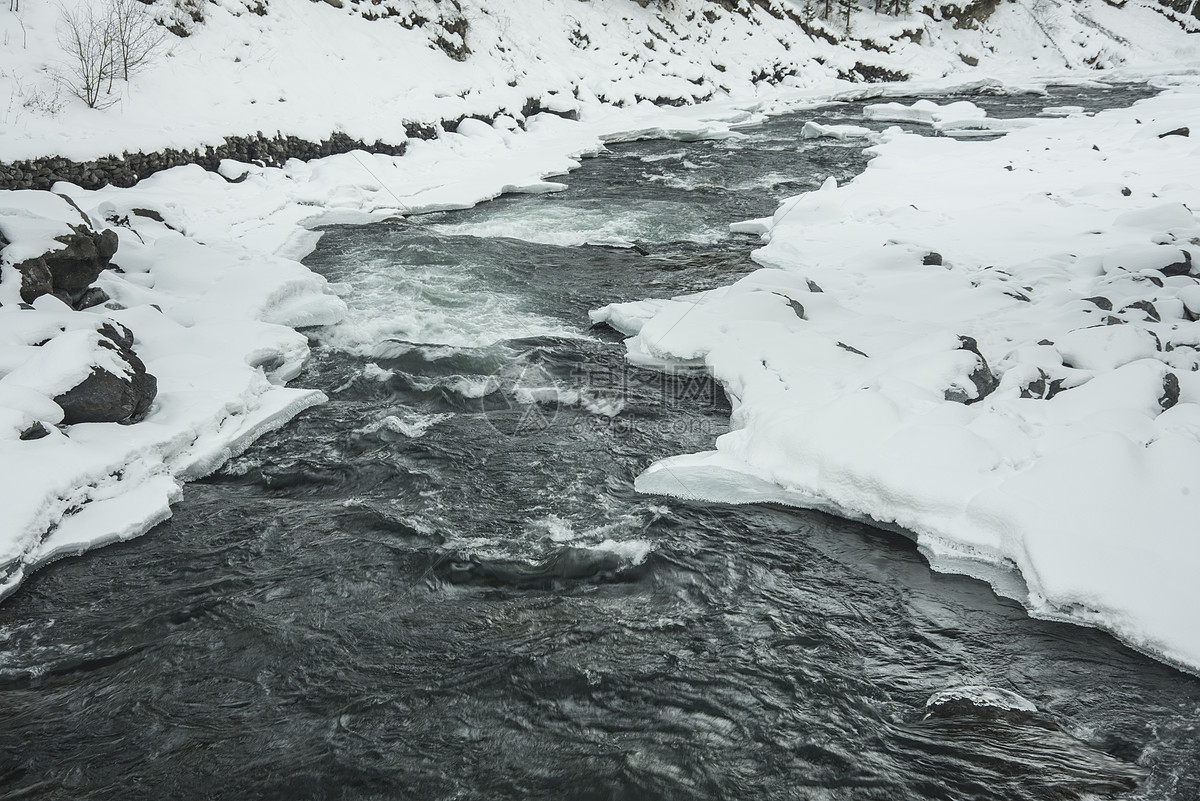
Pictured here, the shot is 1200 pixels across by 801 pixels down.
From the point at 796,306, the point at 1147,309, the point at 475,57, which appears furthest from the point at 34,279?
the point at 475,57

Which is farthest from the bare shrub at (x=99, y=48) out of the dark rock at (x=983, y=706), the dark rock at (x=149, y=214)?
the dark rock at (x=983, y=706)

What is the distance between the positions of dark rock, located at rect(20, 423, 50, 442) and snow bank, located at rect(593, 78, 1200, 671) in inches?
155

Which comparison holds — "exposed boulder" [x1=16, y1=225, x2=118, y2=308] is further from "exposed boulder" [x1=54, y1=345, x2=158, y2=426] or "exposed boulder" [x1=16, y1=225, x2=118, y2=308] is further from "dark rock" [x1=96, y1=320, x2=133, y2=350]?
"exposed boulder" [x1=54, y1=345, x2=158, y2=426]

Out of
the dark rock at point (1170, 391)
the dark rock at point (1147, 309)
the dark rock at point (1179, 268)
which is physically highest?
the dark rock at point (1179, 268)

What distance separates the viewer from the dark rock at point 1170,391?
488cm

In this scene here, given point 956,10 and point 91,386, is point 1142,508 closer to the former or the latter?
point 91,386

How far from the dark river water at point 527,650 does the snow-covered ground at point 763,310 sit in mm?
353

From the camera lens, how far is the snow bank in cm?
384

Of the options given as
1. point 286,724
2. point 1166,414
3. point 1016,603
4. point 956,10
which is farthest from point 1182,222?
point 956,10

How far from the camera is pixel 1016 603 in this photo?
3908mm

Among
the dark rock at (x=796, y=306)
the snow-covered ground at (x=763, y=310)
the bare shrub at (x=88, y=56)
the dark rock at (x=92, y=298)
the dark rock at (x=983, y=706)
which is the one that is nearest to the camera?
the dark rock at (x=983, y=706)

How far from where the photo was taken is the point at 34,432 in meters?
4.66

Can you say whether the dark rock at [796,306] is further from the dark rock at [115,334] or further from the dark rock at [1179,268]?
the dark rock at [115,334]

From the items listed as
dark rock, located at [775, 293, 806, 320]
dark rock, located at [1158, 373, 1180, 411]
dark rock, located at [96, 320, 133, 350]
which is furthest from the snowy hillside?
dark rock, located at [1158, 373, 1180, 411]
